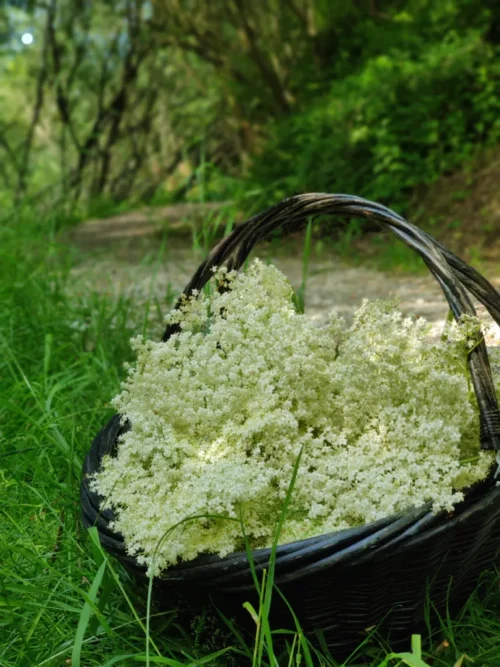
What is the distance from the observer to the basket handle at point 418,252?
1284 mm

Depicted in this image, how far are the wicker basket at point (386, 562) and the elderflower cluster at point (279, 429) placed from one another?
3 cm

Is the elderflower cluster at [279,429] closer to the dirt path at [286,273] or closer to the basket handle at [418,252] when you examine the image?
the basket handle at [418,252]

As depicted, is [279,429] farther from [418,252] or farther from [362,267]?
[362,267]

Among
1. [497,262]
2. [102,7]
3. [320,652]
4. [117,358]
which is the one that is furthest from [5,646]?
[102,7]

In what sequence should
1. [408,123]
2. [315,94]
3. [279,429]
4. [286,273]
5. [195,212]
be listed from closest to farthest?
[279,429] → [195,212] → [286,273] → [408,123] → [315,94]

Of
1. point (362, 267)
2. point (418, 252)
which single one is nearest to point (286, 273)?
point (362, 267)

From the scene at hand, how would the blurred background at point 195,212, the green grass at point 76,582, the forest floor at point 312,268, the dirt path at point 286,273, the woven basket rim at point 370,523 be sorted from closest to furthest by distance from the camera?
1. the woven basket rim at point 370,523
2. the green grass at point 76,582
3. the blurred background at point 195,212
4. the dirt path at point 286,273
5. the forest floor at point 312,268

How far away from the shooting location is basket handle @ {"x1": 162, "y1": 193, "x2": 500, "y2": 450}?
1.28 meters

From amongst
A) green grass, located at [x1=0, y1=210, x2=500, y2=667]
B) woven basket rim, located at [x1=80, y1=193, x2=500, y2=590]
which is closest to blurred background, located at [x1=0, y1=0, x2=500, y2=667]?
green grass, located at [x1=0, y1=210, x2=500, y2=667]

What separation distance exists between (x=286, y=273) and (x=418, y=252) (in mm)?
3746

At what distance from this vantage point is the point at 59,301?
2977 millimetres

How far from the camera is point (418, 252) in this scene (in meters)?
1.38

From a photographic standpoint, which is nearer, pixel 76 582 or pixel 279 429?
pixel 279 429

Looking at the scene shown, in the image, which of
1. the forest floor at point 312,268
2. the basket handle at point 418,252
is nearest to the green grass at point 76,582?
the basket handle at point 418,252
